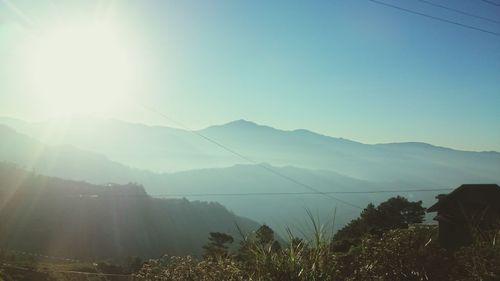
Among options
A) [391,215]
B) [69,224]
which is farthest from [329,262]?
[69,224]

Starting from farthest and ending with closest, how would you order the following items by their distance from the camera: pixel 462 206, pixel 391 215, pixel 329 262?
pixel 391 215 < pixel 462 206 < pixel 329 262

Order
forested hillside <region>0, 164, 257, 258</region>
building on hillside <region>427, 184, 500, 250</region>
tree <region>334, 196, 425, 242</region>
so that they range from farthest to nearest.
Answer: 1. forested hillside <region>0, 164, 257, 258</region>
2. tree <region>334, 196, 425, 242</region>
3. building on hillside <region>427, 184, 500, 250</region>

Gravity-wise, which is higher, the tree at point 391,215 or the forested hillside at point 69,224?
the tree at point 391,215

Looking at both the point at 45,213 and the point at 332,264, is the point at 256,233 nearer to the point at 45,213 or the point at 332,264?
the point at 332,264

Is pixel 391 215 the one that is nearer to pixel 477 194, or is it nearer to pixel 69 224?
pixel 477 194

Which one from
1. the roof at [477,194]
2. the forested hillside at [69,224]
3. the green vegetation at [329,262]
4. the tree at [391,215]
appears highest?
the roof at [477,194]

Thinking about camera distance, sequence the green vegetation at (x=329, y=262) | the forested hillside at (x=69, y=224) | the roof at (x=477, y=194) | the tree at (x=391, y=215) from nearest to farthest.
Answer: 1. the green vegetation at (x=329, y=262)
2. the roof at (x=477, y=194)
3. the tree at (x=391, y=215)
4. the forested hillside at (x=69, y=224)

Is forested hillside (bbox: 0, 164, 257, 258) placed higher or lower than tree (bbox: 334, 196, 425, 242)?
lower

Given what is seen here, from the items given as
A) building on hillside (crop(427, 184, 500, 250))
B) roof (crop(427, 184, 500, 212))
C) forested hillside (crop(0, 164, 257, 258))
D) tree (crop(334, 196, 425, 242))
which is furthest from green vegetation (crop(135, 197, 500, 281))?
forested hillside (crop(0, 164, 257, 258))

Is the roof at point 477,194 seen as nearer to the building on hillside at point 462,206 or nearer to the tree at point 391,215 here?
the building on hillside at point 462,206

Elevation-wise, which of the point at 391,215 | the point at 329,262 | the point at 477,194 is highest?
the point at 477,194

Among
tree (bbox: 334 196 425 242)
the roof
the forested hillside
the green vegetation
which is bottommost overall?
the forested hillside

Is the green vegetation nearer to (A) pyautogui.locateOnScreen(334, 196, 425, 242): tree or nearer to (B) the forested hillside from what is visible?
(A) pyautogui.locateOnScreen(334, 196, 425, 242): tree

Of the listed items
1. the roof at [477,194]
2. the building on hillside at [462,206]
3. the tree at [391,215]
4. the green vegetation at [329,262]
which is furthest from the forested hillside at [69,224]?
the green vegetation at [329,262]
